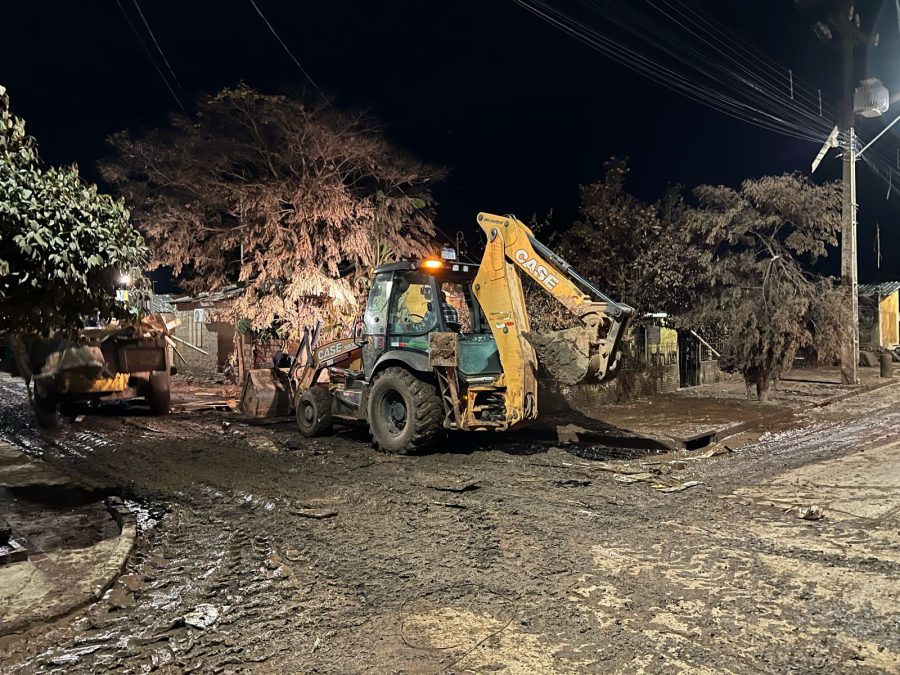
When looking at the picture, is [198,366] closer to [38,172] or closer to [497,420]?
[497,420]

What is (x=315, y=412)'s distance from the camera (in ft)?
35.6

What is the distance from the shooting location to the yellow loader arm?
7.85 meters

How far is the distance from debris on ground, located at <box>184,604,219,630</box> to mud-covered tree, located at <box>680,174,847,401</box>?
12936mm

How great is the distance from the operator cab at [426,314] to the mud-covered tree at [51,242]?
456 centimetres

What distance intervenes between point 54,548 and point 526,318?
5611 mm

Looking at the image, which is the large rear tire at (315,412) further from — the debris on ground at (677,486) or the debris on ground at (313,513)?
the debris on ground at (677,486)

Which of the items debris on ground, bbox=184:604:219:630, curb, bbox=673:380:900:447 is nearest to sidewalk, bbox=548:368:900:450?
curb, bbox=673:380:900:447

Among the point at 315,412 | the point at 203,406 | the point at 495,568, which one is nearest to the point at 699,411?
the point at 315,412

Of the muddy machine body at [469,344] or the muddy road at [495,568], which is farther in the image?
the muddy machine body at [469,344]

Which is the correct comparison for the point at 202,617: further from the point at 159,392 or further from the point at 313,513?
the point at 159,392

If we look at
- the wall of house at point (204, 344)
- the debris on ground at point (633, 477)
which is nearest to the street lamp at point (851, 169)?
the debris on ground at point (633, 477)

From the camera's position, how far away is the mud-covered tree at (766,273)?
14.4 meters

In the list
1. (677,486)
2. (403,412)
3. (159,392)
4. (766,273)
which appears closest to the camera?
(677,486)

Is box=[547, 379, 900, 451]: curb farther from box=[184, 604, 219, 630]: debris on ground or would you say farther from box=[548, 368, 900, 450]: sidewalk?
box=[184, 604, 219, 630]: debris on ground
